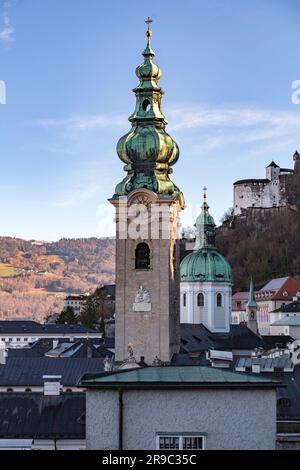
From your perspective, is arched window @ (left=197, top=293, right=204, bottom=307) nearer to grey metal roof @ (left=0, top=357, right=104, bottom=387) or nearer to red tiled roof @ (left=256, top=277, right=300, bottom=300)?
grey metal roof @ (left=0, top=357, right=104, bottom=387)

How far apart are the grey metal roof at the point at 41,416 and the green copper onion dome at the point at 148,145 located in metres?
13.8

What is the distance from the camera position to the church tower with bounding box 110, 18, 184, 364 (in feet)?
135

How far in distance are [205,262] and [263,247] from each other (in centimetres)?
6537

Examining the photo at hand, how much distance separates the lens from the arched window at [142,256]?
136ft

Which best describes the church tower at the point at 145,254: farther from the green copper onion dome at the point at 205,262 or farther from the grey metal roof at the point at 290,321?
the grey metal roof at the point at 290,321

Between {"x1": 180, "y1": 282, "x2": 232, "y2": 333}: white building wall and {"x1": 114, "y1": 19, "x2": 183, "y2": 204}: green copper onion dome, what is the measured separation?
91.0 feet

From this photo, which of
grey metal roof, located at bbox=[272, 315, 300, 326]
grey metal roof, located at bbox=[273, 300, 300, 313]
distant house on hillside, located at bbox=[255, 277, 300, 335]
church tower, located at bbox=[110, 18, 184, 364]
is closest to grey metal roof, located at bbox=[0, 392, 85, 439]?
church tower, located at bbox=[110, 18, 184, 364]

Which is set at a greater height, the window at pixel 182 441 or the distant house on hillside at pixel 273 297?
the distant house on hillside at pixel 273 297

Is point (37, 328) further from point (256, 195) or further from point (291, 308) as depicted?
point (256, 195)

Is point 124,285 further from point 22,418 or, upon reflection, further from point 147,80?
point 22,418

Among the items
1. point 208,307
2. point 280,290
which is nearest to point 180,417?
point 208,307

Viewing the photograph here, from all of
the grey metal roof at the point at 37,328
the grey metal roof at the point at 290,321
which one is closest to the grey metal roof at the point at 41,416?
the grey metal roof at the point at 290,321

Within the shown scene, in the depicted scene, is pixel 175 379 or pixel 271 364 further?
pixel 271 364

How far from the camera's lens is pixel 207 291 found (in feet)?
Result: 230
